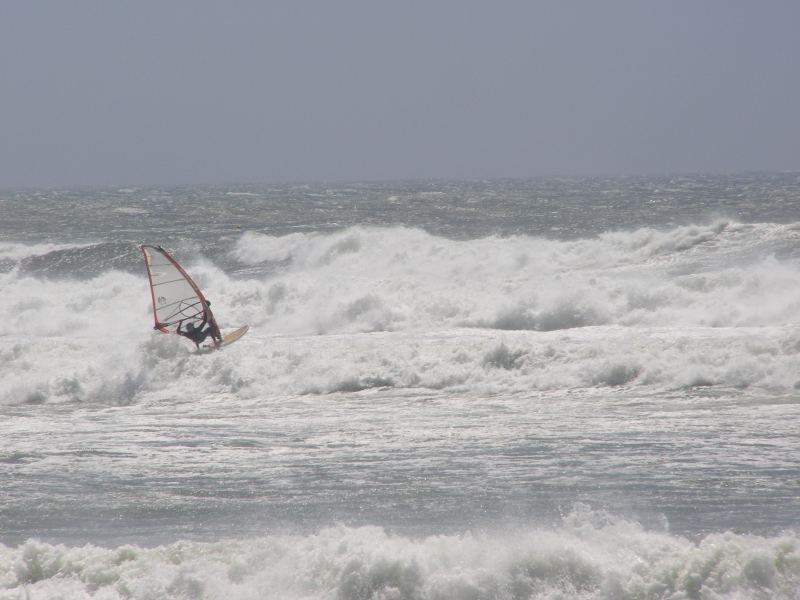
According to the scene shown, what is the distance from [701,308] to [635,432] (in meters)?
8.18

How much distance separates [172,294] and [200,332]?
110 cm

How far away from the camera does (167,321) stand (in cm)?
1764

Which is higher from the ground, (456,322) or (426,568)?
(426,568)

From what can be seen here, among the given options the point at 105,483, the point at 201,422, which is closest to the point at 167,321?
the point at 201,422

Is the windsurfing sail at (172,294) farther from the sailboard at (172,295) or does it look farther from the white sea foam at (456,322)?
the white sea foam at (456,322)

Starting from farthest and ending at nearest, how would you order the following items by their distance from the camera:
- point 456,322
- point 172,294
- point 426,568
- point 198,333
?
point 456,322 → point 172,294 → point 198,333 → point 426,568

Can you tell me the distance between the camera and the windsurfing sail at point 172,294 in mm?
17516

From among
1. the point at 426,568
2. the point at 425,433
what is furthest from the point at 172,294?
the point at 426,568

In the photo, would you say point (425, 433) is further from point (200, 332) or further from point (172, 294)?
point (172, 294)

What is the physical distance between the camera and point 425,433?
1166cm

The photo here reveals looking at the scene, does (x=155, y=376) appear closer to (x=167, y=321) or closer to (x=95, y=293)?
(x=167, y=321)

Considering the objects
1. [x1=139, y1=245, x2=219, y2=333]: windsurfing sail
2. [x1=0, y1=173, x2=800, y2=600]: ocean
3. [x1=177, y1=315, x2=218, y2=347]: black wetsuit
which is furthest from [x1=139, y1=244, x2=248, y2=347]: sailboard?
[x1=0, y1=173, x2=800, y2=600]: ocean

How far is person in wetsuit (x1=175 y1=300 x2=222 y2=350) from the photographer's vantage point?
55.4 ft

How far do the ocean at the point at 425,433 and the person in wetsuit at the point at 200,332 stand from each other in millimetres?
363
